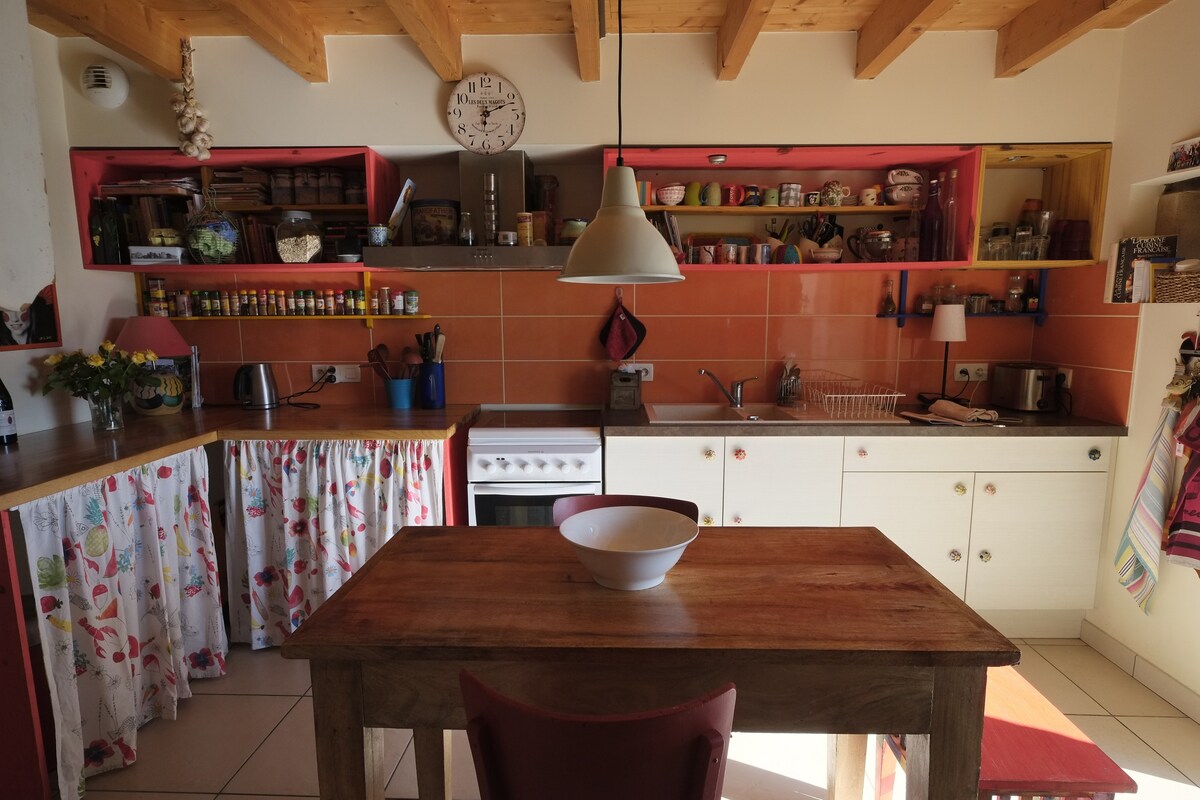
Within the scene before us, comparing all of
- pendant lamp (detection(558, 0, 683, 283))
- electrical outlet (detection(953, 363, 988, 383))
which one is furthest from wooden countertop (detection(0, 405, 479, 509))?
electrical outlet (detection(953, 363, 988, 383))

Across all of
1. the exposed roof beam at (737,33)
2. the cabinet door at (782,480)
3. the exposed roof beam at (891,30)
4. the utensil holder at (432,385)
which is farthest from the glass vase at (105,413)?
the exposed roof beam at (891,30)

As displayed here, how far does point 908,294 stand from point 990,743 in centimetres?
216

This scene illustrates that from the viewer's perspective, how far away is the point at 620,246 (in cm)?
126

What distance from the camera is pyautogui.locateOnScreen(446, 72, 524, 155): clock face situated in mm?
2613

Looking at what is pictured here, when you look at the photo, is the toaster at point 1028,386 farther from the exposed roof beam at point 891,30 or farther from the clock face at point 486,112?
the clock face at point 486,112

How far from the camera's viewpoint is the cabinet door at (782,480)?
8.46ft

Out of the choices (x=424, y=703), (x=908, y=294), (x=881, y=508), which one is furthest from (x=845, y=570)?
(x=908, y=294)

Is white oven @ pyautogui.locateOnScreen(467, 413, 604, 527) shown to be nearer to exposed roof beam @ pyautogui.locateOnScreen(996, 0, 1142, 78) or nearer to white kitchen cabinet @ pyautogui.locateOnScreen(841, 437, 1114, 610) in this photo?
white kitchen cabinet @ pyautogui.locateOnScreen(841, 437, 1114, 610)

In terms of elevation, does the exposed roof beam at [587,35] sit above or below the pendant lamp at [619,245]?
above

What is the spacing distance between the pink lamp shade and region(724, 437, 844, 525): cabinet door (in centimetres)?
245

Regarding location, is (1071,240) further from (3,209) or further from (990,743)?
(3,209)

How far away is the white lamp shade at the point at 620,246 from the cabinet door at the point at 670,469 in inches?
52.1

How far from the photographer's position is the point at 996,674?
5.37ft

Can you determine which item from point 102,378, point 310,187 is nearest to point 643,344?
point 310,187
